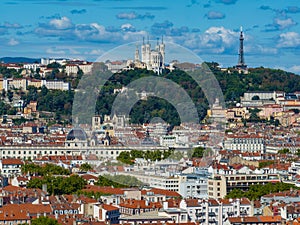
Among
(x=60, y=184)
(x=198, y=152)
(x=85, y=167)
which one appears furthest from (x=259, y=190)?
(x=198, y=152)

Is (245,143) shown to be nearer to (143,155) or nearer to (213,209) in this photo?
(143,155)

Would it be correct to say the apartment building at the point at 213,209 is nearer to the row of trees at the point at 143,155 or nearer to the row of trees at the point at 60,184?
the row of trees at the point at 60,184

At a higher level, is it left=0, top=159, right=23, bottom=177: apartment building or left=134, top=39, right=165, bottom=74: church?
left=134, top=39, right=165, bottom=74: church

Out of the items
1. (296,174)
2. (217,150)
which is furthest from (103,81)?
(296,174)

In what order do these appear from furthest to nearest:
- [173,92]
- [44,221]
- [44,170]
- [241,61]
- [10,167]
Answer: [241,61] → [173,92] → [10,167] → [44,170] → [44,221]

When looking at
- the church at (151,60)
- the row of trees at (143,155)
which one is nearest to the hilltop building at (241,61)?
the church at (151,60)

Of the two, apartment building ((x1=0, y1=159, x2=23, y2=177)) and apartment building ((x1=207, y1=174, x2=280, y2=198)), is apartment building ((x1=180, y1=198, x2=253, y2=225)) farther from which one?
apartment building ((x1=0, y1=159, x2=23, y2=177))

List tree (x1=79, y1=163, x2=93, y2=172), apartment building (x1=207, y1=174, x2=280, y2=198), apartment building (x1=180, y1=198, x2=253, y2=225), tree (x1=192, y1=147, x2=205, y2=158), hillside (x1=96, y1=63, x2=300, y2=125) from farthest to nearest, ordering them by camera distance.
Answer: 1. hillside (x1=96, y1=63, x2=300, y2=125)
2. tree (x1=192, y1=147, x2=205, y2=158)
3. tree (x1=79, y1=163, x2=93, y2=172)
4. apartment building (x1=207, y1=174, x2=280, y2=198)
5. apartment building (x1=180, y1=198, x2=253, y2=225)

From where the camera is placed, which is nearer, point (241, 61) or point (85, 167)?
point (85, 167)

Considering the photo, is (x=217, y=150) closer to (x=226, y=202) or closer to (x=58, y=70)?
(x=226, y=202)

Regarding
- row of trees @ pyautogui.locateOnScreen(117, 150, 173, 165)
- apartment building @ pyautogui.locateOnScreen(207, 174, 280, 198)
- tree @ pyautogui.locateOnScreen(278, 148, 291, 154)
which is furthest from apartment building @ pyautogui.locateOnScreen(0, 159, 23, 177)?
tree @ pyautogui.locateOnScreen(278, 148, 291, 154)

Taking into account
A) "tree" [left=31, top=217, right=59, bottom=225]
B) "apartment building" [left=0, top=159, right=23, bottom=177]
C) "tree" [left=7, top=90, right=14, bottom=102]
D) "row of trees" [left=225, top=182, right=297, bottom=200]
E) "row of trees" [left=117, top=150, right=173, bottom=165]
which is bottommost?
"tree" [left=31, top=217, right=59, bottom=225]
